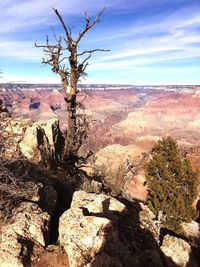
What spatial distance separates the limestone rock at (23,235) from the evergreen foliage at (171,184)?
16822mm

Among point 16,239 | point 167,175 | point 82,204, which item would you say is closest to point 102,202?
point 82,204

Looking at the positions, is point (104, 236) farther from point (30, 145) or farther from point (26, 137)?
point (26, 137)

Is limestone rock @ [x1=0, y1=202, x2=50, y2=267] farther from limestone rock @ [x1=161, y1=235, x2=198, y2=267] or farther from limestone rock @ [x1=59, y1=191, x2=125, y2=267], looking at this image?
limestone rock @ [x1=161, y1=235, x2=198, y2=267]

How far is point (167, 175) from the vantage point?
2998 centimetres

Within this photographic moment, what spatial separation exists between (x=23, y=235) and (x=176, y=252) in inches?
273

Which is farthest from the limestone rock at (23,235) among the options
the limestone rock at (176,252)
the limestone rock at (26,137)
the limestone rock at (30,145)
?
the limestone rock at (30,145)

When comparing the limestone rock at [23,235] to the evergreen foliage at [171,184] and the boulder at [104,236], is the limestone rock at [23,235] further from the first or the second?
the evergreen foliage at [171,184]

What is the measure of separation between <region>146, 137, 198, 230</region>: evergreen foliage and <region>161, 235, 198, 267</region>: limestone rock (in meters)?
11.9

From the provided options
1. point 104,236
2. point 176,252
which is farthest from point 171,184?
point 104,236

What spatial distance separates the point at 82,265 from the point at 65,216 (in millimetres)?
2252

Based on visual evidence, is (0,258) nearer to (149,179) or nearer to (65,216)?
(65,216)

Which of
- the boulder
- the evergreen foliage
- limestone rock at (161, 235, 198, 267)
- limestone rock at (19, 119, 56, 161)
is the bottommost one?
the evergreen foliage

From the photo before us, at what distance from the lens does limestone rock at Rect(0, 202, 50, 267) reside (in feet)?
36.4

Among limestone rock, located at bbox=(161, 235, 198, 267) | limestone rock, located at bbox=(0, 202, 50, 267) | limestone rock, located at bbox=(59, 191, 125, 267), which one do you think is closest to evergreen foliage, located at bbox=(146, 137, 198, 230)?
limestone rock, located at bbox=(161, 235, 198, 267)
